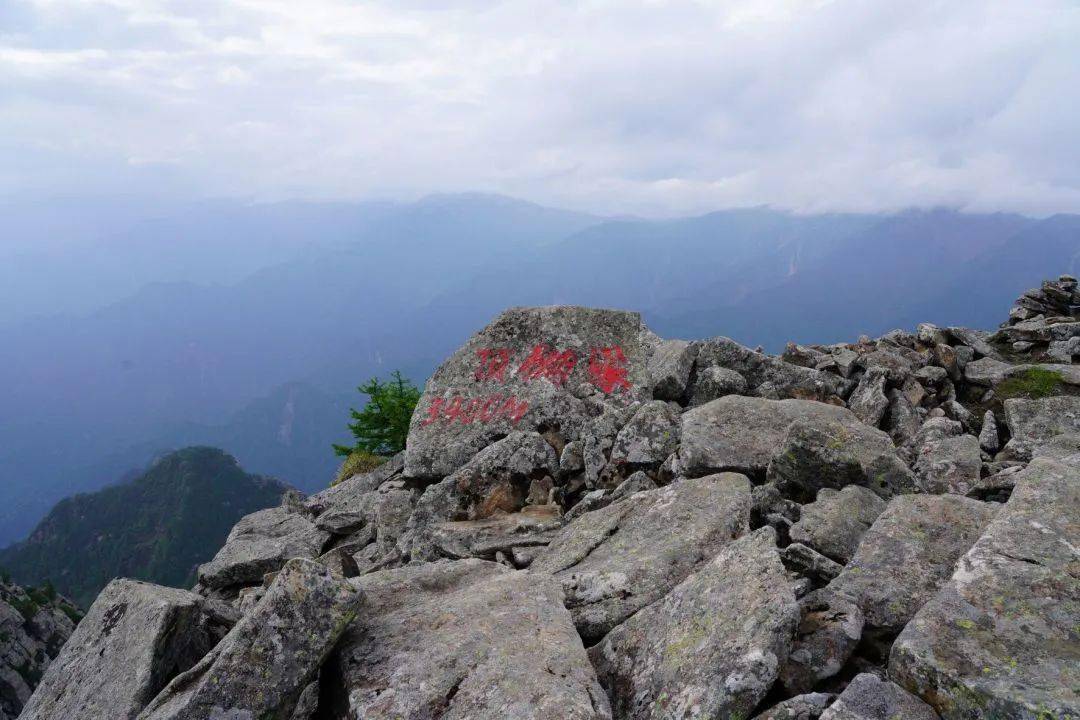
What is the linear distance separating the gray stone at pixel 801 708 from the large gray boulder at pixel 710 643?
0.74 ft

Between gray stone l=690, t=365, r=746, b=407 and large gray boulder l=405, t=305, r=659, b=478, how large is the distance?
1511mm

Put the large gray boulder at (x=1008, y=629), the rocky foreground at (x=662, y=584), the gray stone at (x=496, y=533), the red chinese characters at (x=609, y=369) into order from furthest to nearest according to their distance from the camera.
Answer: the red chinese characters at (x=609, y=369) → the gray stone at (x=496, y=533) → the rocky foreground at (x=662, y=584) → the large gray boulder at (x=1008, y=629)

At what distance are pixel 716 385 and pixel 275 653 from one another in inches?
554

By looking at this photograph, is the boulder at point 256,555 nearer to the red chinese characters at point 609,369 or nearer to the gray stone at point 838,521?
the red chinese characters at point 609,369

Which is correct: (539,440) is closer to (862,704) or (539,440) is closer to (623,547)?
(623,547)

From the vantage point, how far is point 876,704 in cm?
563

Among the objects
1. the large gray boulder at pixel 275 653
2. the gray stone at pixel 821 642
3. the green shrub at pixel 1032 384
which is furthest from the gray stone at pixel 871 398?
the large gray boulder at pixel 275 653

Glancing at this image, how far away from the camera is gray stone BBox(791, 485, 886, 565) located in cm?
932

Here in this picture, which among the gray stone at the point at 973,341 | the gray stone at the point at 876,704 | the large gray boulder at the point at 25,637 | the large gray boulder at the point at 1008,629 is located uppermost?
the large gray boulder at the point at 1008,629

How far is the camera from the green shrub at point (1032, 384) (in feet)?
59.6

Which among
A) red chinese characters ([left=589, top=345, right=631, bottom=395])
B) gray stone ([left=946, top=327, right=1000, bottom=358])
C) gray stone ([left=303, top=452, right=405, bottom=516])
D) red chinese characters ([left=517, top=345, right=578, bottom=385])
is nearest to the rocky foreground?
red chinese characters ([left=589, top=345, right=631, bottom=395])

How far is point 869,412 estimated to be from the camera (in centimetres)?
1714

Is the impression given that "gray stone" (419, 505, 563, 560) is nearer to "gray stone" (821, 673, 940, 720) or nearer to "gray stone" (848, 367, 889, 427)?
"gray stone" (821, 673, 940, 720)

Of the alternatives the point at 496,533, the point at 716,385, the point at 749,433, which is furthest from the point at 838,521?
the point at 716,385
